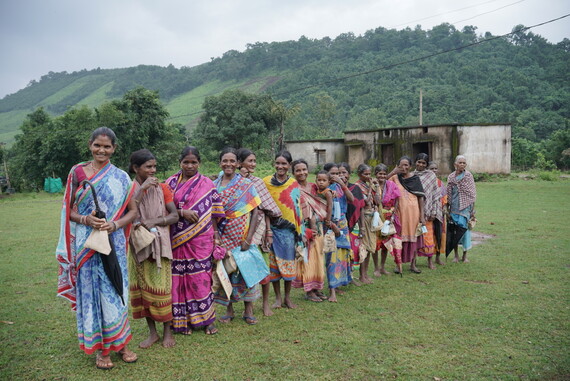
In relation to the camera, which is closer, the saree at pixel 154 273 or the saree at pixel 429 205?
the saree at pixel 154 273

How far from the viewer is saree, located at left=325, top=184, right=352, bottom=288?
5488 mm

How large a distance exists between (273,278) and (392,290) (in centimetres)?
182

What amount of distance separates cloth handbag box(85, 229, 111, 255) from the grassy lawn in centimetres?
104

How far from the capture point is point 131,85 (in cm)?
9756

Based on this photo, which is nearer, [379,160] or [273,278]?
[273,278]

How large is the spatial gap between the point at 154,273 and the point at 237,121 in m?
36.8

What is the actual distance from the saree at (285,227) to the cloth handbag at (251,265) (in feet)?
1.24

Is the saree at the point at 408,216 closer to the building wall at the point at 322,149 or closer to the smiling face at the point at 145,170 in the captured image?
the smiling face at the point at 145,170

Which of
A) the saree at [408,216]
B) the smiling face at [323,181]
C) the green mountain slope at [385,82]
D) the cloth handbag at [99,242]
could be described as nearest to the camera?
the cloth handbag at [99,242]

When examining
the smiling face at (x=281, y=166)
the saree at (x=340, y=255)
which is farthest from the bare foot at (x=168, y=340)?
the saree at (x=340, y=255)

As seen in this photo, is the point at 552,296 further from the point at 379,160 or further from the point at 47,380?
the point at 379,160

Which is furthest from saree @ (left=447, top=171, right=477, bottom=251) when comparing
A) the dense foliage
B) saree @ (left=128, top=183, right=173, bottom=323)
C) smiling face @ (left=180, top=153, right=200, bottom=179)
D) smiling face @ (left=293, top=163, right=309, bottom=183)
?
the dense foliage

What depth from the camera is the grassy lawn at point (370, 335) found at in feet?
11.4

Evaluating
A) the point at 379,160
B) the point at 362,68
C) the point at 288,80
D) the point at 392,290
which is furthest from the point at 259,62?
the point at 392,290
